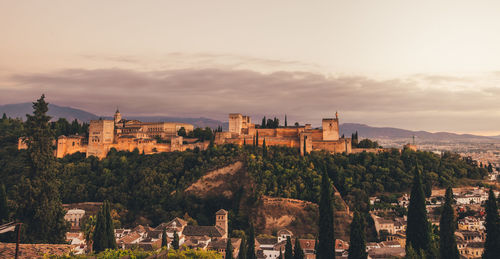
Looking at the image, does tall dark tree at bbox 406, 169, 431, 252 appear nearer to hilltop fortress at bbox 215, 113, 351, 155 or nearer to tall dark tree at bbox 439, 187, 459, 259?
tall dark tree at bbox 439, 187, 459, 259

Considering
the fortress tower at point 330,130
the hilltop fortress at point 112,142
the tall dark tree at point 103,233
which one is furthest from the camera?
the fortress tower at point 330,130

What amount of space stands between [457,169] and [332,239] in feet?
153

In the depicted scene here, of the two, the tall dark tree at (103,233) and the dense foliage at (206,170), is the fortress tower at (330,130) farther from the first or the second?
the tall dark tree at (103,233)

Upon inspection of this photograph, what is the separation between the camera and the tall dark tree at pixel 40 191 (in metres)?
17.8

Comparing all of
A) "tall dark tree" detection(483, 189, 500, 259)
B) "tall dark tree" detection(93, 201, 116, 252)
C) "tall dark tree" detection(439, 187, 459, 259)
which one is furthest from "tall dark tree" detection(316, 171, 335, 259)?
"tall dark tree" detection(93, 201, 116, 252)

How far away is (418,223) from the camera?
2725 centimetres

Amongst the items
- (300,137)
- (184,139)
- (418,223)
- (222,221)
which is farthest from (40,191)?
(184,139)

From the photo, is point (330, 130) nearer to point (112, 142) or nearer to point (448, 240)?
point (112, 142)

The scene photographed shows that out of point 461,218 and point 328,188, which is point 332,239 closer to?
point 328,188

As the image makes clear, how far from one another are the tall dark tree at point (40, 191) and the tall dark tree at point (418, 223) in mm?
22752

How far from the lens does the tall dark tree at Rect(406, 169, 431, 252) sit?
27.0 meters

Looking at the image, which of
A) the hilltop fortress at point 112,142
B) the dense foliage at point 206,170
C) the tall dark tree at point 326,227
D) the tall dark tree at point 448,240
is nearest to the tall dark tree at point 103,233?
the tall dark tree at point 326,227

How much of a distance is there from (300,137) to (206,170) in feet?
53.5

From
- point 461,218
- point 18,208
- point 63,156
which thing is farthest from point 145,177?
point 461,218
